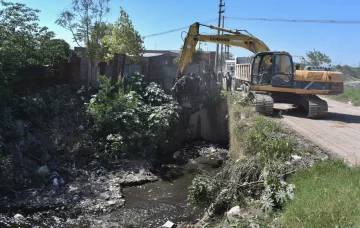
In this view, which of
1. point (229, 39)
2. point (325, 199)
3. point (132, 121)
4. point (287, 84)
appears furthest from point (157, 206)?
point (229, 39)

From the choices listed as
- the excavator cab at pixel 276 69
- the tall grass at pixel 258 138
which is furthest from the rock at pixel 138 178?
the excavator cab at pixel 276 69

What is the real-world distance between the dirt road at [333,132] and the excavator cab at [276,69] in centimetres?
126

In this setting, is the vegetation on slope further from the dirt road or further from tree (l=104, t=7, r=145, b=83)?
tree (l=104, t=7, r=145, b=83)

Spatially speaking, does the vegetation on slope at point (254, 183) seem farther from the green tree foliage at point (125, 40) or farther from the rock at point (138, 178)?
the green tree foliage at point (125, 40)

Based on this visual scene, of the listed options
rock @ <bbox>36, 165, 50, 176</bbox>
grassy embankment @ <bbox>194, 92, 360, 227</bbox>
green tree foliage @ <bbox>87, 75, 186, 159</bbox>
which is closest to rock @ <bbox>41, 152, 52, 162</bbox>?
rock @ <bbox>36, 165, 50, 176</bbox>

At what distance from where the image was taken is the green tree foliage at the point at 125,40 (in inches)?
755

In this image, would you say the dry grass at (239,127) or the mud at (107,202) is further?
the dry grass at (239,127)

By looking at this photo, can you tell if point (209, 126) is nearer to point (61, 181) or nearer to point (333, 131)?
point (333, 131)

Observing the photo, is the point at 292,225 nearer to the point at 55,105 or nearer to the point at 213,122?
the point at 55,105

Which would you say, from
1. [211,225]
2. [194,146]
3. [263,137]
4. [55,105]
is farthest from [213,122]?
[211,225]

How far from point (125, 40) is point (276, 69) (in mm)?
9515

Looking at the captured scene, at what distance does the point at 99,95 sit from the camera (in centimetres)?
1396

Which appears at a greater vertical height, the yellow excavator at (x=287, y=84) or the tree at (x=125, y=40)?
the tree at (x=125, y=40)

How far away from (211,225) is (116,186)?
187 inches
